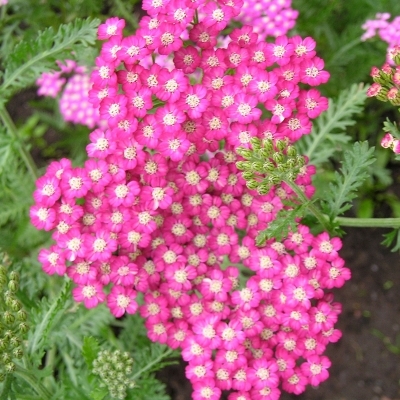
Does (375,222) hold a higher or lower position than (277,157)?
lower

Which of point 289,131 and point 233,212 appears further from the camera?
point 233,212

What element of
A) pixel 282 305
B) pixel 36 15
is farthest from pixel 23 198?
pixel 282 305

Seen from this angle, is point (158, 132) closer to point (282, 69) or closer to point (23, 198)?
point (282, 69)

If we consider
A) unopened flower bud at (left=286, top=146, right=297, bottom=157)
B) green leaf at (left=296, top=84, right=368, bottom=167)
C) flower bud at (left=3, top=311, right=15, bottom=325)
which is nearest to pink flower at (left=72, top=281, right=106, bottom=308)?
flower bud at (left=3, top=311, right=15, bottom=325)

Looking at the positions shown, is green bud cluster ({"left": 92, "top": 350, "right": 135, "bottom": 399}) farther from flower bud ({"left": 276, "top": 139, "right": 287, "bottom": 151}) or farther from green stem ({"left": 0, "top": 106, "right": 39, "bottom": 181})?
green stem ({"left": 0, "top": 106, "right": 39, "bottom": 181})

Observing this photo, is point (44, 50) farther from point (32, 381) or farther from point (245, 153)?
point (32, 381)

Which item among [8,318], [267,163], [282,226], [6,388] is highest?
[267,163]

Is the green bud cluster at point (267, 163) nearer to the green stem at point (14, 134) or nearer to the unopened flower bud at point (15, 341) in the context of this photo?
the unopened flower bud at point (15, 341)

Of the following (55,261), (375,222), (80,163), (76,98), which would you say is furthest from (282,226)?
(76,98)
